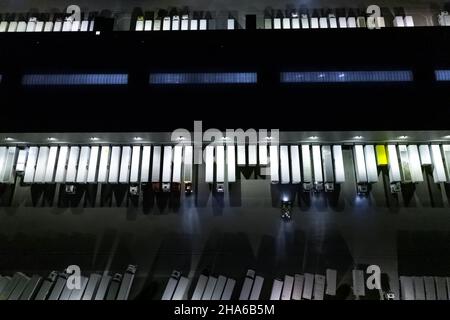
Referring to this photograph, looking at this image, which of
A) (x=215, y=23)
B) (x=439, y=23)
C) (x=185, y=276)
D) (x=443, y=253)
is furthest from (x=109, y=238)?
(x=439, y=23)

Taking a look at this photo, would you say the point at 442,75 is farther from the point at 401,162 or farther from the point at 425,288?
the point at 425,288

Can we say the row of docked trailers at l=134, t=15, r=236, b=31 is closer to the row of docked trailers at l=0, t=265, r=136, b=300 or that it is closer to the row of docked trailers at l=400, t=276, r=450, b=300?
the row of docked trailers at l=0, t=265, r=136, b=300

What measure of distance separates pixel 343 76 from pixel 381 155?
1225mm

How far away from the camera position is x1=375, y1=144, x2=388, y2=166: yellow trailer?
4.70m

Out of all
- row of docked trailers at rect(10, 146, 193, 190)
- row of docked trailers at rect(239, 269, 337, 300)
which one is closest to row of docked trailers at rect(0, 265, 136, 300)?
row of docked trailers at rect(10, 146, 193, 190)

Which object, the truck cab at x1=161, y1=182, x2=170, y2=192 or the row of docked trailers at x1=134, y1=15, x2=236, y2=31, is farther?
the row of docked trailers at x1=134, y1=15, x2=236, y2=31

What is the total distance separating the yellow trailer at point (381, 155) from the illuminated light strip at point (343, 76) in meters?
0.93

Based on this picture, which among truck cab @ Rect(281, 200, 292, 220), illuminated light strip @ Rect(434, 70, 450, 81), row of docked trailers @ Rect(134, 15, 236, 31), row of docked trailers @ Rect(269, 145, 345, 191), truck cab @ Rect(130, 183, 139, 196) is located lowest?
truck cab @ Rect(281, 200, 292, 220)

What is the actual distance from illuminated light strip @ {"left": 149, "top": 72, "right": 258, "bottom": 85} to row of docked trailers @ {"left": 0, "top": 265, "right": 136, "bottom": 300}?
2.58 meters

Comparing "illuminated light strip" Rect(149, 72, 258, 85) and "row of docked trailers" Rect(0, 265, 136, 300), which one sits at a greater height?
"illuminated light strip" Rect(149, 72, 258, 85)

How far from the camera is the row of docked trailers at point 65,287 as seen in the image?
4.27m

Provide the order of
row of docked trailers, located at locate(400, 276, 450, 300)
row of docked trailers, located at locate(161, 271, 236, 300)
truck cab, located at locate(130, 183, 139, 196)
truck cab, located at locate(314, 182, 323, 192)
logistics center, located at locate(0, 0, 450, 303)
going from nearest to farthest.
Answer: row of docked trailers, located at locate(400, 276, 450, 300) → row of docked trailers, located at locate(161, 271, 236, 300) → logistics center, located at locate(0, 0, 450, 303) → truck cab, located at locate(314, 182, 323, 192) → truck cab, located at locate(130, 183, 139, 196)

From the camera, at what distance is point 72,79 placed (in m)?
4.81

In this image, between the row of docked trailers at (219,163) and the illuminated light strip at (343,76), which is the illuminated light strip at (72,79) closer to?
the row of docked trailers at (219,163)
